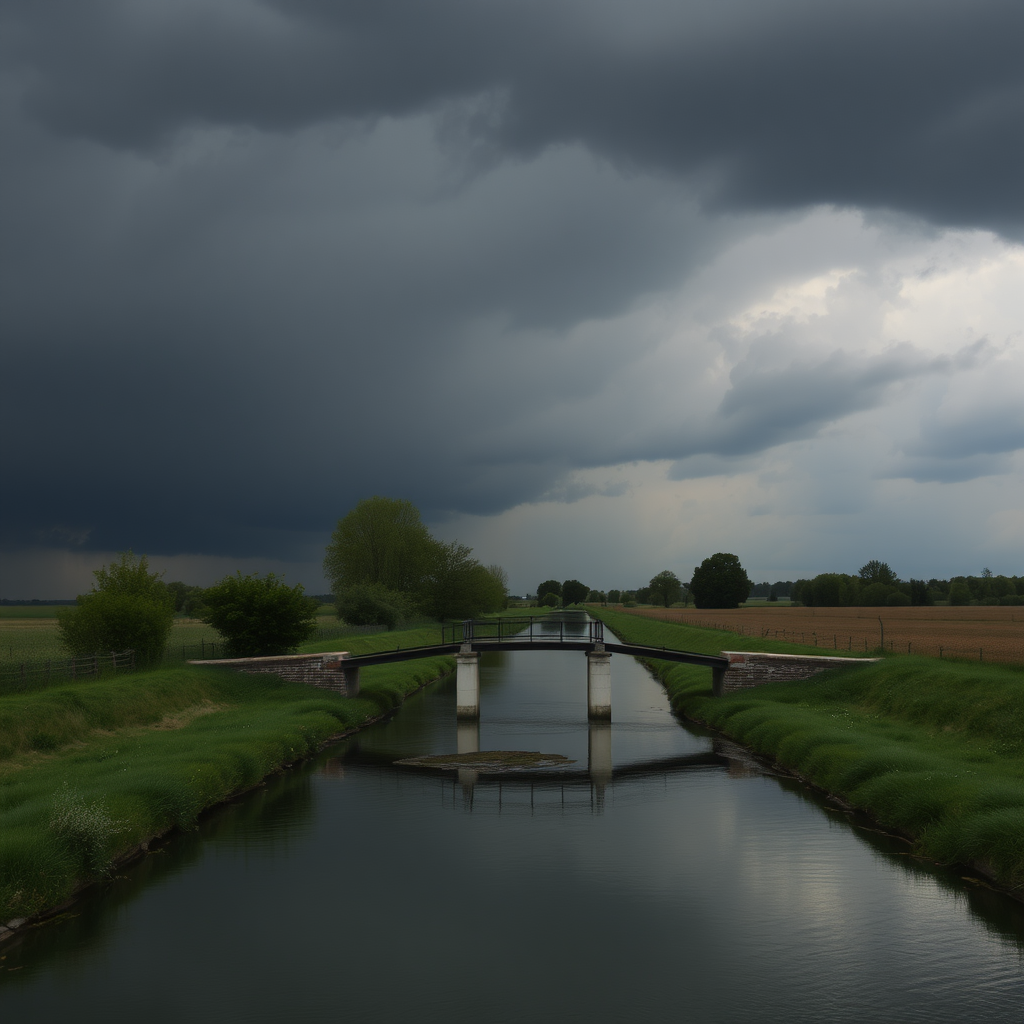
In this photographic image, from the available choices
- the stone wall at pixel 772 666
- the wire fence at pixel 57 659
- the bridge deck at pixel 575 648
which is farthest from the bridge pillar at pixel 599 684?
the wire fence at pixel 57 659

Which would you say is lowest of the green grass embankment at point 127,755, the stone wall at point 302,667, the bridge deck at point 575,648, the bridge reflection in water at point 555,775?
the bridge reflection in water at point 555,775

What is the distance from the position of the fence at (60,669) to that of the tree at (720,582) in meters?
145

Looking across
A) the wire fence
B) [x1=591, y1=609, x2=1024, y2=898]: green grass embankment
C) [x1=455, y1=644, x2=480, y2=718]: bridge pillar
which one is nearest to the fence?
the wire fence

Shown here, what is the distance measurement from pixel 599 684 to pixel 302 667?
1469 cm

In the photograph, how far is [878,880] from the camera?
20062 mm

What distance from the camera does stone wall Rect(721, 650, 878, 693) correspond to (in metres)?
43.5

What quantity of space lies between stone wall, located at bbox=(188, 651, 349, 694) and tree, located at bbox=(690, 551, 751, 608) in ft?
457

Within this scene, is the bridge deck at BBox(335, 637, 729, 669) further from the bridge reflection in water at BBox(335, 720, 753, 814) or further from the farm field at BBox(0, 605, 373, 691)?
the farm field at BBox(0, 605, 373, 691)

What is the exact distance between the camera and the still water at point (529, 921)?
14172 millimetres

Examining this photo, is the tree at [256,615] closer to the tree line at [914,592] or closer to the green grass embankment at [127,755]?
the green grass embankment at [127,755]

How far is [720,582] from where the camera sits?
584 feet

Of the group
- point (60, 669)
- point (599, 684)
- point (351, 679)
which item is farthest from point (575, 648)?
point (60, 669)

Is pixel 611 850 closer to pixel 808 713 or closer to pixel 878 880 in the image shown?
pixel 878 880

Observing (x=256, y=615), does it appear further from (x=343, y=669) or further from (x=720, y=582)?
(x=720, y=582)
